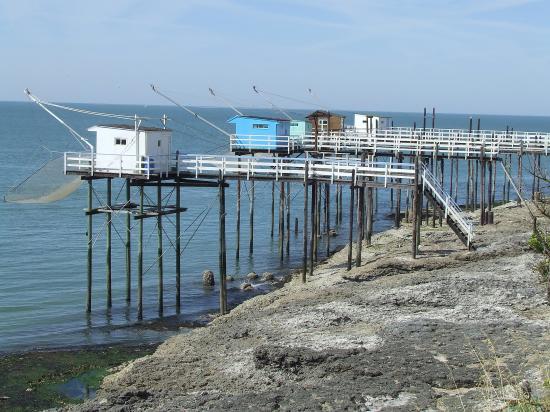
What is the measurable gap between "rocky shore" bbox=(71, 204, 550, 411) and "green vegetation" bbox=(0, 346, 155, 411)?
83cm

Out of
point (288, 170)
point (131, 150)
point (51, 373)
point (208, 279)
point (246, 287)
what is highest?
point (131, 150)

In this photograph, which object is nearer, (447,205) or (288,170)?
(447,205)

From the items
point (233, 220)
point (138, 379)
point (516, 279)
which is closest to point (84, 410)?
point (138, 379)

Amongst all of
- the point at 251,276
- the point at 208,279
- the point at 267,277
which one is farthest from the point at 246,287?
the point at 251,276

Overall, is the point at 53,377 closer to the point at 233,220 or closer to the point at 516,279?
the point at 516,279

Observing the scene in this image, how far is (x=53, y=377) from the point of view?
22969 mm

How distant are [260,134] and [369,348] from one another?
2533 cm

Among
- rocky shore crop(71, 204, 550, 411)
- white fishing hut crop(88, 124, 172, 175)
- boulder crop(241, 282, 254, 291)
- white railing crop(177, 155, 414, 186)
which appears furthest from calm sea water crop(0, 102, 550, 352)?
rocky shore crop(71, 204, 550, 411)

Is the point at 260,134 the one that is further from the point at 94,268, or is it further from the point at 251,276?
the point at 94,268

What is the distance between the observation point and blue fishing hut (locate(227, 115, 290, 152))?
4316 centimetres

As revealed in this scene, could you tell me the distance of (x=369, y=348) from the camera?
2020 centimetres

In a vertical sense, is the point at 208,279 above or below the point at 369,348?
below

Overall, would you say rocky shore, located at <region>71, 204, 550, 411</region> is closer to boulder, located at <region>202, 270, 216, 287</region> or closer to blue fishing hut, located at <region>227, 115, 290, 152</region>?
boulder, located at <region>202, 270, 216, 287</region>

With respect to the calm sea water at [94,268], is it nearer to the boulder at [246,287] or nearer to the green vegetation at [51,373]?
the boulder at [246,287]
